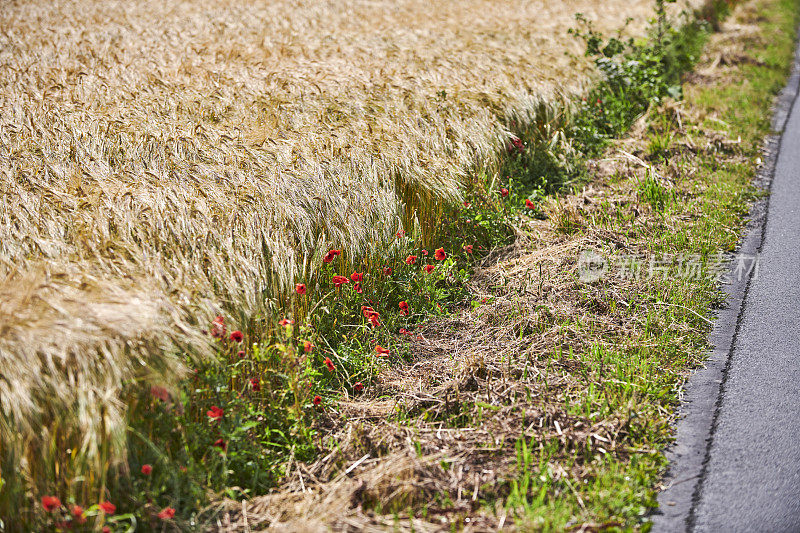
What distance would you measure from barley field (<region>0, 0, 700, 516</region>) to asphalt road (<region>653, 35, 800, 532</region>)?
195 centimetres

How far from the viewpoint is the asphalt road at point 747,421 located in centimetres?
259

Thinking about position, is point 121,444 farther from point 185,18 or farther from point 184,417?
point 185,18

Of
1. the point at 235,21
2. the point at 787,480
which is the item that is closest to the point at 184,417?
the point at 787,480

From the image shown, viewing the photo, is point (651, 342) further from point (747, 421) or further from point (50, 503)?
point (50, 503)

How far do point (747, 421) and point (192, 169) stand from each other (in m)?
3.23

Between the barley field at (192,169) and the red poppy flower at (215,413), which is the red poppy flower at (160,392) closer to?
the barley field at (192,169)

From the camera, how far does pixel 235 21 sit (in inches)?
341

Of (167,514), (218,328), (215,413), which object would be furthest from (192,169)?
(167,514)

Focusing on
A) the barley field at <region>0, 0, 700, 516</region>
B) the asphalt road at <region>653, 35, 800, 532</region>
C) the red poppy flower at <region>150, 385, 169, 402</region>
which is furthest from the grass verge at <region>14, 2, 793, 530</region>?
the barley field at <region>0, 0, 700, 516</region>

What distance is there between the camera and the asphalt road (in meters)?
2.59

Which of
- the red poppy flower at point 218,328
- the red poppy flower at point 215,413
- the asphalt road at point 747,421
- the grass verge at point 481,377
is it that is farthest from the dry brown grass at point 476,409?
the red poppy flower at point 218,328

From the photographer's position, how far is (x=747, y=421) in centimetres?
305

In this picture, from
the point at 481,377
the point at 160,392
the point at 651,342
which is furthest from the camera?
the point at 651,342

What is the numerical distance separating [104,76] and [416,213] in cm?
322
